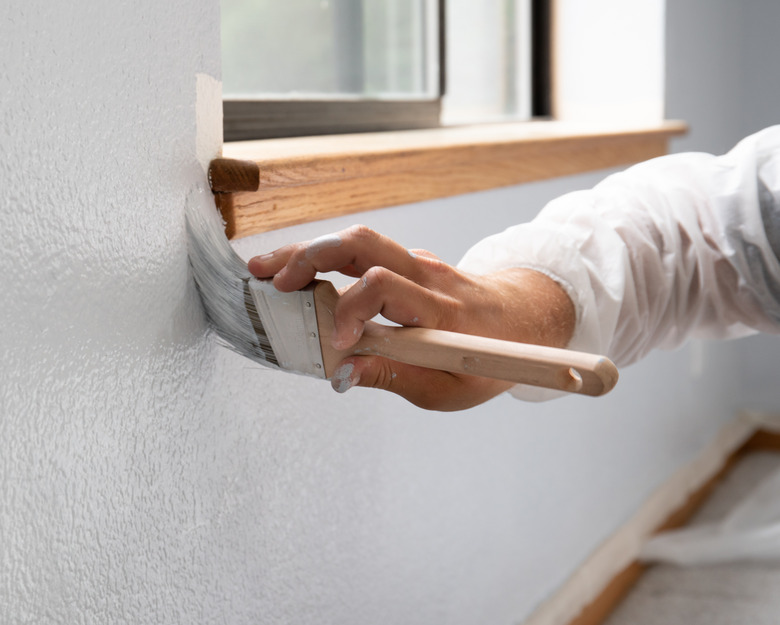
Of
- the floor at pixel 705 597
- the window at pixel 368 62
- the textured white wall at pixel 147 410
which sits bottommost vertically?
the floor at pixel 705 597

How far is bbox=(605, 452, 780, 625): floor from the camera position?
1431 millimetres

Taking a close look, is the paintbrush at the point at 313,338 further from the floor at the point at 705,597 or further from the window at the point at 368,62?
the floor at the point at 705,597

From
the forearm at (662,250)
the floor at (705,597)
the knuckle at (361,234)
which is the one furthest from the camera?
the floor at (705,597)

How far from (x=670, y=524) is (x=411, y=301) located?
1.42 meters

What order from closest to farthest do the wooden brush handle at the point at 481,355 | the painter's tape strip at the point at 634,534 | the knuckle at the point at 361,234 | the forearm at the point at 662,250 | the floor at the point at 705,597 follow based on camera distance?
the wooden brush handle at the point at 481,355 → the knuckle at the point at 361,234 → the forearm at the point at 662,250 → the painter's tape strip at the point at 634,534 → the floor at the point at 705,597

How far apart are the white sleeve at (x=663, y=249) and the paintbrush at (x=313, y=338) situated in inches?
8.8

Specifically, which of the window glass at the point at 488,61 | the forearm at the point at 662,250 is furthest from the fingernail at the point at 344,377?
the window glass at the point at 488,61

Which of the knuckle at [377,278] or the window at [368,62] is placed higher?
the window at [368,62]

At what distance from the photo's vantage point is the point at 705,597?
1.49 meters

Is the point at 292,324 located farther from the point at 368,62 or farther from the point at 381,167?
the point at 368,62

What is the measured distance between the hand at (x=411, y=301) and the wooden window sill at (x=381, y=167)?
0.29 ft

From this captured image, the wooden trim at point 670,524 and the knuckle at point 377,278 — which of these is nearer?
the knuckle at point 377,278

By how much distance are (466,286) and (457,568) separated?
55 centimetres

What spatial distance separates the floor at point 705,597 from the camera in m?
1.43
